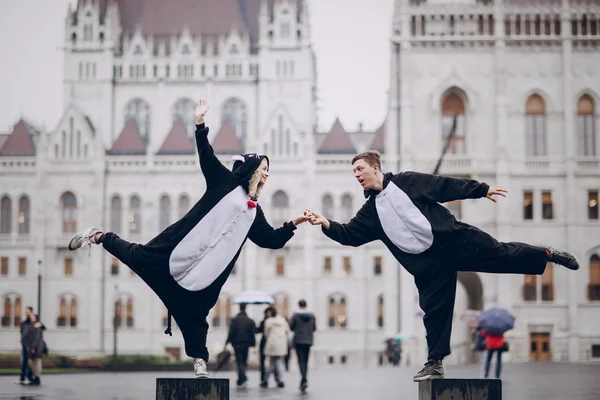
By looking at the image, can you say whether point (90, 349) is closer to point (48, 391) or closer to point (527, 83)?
point (527, 83)

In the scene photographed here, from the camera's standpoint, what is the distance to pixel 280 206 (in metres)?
61.1

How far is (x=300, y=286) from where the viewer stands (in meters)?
60.8

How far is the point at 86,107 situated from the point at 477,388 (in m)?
71.3

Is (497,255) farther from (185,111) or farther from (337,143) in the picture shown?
(185,111)

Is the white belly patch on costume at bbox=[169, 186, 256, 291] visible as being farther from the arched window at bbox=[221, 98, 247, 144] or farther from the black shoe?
the arched window at bbox=[221, 98, 247, 144]

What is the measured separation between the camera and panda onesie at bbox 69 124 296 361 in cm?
1042

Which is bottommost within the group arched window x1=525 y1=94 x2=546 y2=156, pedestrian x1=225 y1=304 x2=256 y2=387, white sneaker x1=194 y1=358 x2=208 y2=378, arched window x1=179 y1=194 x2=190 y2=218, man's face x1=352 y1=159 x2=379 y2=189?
pedestrian x1=225 y1=304 x2=256 y2=387

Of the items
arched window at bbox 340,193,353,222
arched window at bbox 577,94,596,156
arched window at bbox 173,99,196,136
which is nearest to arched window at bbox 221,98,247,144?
arched window at bbox 173,99,196,136

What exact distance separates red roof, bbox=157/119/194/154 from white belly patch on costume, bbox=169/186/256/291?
178ft

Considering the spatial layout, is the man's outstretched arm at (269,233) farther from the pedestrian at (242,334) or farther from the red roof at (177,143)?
→ the red roof at (177,143)

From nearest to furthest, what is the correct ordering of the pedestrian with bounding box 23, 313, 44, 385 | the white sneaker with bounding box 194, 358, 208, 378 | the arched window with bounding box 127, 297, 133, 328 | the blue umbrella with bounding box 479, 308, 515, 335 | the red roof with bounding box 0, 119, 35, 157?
the white sneaker with bounding box 194, 358, 208, 378 → the blue umbrella with bounding box 479, 308, 515, 335 → the pedestrian with bounding box 23, 313, 44, 385 → the arched window with bounding box 127, 297, 133, 328 → the red roof with bounding box 0, 119, 35, 157

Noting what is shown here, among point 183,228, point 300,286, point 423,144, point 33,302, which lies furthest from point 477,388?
point 33,302

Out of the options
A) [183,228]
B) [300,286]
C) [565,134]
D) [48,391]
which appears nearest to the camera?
[183,228]

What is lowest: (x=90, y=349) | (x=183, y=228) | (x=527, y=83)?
(x=90, y=349)
